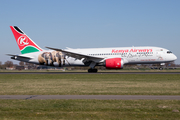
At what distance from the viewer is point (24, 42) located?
44.1 metres

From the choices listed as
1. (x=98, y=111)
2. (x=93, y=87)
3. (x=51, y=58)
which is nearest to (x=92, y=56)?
(x=51, y=58)

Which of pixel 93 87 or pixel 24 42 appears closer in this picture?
pixel 93 87

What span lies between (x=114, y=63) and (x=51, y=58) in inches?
483

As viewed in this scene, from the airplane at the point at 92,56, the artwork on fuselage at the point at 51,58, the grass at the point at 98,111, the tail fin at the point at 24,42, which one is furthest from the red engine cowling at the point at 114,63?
the grass at the point at 98,111

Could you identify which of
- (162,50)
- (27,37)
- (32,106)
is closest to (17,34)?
(27,37)

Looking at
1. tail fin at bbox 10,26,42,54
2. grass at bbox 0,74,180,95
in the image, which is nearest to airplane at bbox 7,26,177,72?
tail fin at bbox 10,26,42,54

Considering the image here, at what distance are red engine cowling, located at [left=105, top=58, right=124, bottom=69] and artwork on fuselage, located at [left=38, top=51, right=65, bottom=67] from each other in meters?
8.84

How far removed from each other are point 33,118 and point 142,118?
3.81 meters

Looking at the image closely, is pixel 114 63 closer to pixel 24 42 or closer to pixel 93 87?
pixel 24 42

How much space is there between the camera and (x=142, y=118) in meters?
8.06

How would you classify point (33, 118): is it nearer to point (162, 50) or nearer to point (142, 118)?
point (142, 118)

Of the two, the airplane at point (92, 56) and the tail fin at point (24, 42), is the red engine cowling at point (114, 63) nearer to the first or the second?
the airplane at point (92, 56)

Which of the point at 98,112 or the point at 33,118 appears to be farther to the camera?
the point at 98,112

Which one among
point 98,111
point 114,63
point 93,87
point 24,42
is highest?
point 24,42
